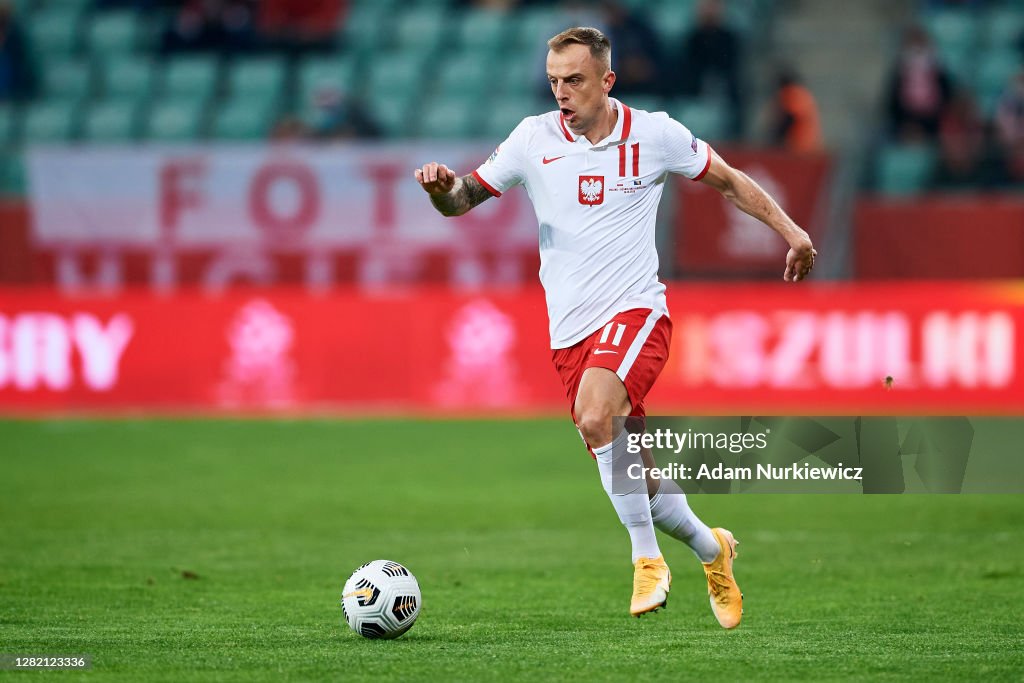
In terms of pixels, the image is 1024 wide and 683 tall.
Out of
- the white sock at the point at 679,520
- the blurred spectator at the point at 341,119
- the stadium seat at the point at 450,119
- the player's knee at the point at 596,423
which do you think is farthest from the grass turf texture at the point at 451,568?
the stadium seat at the point at 450,119

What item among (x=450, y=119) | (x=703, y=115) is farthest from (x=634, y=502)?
(x=450, y=119)

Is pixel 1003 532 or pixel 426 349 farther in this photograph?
pixel 426 349

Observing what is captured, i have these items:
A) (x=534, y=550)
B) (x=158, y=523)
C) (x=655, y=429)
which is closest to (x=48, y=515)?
(x=158, y=523)

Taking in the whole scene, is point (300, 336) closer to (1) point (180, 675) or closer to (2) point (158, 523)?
(2) point (158, 523)

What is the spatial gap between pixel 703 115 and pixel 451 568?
10.1 metres

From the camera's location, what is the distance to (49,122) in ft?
62.7

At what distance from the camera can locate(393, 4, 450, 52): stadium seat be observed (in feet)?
67.8

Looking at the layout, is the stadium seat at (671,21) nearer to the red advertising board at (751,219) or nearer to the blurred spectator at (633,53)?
the blurred spectator at (633,53)

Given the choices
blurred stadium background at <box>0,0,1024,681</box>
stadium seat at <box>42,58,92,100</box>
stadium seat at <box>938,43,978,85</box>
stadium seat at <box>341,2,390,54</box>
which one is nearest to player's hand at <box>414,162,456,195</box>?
blurred stadium background at <box>0,0,1024,681</box>

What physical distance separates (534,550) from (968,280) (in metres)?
8.65

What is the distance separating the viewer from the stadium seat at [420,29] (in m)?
20.7

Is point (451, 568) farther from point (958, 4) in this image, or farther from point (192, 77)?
point (958, 4)

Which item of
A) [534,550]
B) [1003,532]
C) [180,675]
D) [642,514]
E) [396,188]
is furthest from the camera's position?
[396,188]

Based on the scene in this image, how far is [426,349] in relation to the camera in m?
16.7
